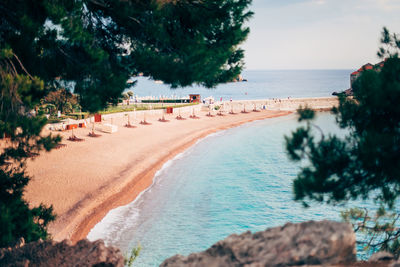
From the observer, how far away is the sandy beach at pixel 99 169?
1422 cm

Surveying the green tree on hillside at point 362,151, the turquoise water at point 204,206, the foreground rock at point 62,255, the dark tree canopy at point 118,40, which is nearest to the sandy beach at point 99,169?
the turquoise water at point 204,206

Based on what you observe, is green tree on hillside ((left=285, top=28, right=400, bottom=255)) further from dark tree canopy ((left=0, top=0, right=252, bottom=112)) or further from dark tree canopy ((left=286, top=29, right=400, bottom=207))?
dark tree canopy ((left=0, top=0, right=252, bottom=112))

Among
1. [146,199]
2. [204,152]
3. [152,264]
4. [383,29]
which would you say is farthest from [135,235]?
[204,152]

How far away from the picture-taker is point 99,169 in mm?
20031

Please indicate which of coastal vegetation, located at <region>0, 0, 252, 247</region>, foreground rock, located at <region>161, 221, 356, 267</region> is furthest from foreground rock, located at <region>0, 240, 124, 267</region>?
foreground rock, located at <region>161, 221, 356, 267</region>

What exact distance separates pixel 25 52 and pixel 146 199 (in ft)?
39.2

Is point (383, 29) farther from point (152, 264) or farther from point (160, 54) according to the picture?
point (152, 264)

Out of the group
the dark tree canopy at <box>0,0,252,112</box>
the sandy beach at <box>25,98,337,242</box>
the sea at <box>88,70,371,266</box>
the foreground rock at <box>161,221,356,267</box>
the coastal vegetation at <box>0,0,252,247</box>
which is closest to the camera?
the foreground rock at <box>161,221,356,267</box>

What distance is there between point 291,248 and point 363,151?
1613mm

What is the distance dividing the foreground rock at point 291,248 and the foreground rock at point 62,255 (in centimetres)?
157

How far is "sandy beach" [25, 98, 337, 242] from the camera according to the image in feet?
46.7

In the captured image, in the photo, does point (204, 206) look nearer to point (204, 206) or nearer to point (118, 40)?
point (204, 206)

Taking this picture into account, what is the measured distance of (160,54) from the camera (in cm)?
779

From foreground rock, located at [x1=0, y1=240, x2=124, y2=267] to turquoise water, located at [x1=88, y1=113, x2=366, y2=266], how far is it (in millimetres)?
6343
